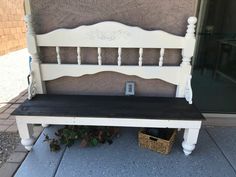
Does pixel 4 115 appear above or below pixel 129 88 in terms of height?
below

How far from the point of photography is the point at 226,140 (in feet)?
7.02

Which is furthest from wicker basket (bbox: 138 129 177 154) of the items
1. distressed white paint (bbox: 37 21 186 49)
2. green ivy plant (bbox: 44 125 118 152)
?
distressed white paint (bbox: 37 21 186 49)

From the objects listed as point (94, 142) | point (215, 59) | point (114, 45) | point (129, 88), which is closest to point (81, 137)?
point (94, 142)

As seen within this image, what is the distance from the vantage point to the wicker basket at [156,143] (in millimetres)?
1874

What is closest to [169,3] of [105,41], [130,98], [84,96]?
[105,41]

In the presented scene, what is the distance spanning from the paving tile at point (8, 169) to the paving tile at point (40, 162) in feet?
0.14

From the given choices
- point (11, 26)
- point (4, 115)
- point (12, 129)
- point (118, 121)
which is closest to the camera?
point (118, 121)

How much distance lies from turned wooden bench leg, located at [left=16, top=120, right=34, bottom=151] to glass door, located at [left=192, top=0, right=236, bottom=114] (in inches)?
77.8

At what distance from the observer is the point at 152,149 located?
1.96 metres

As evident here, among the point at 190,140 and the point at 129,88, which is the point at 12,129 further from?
the point at 190,140

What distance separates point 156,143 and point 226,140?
0.81 m

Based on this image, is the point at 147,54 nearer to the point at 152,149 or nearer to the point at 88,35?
the point at 88,35

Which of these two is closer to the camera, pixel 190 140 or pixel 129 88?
pixel 190 140

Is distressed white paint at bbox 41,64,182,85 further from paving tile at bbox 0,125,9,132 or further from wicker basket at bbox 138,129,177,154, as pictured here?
paving tile at bbox 0,125,9,132
